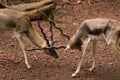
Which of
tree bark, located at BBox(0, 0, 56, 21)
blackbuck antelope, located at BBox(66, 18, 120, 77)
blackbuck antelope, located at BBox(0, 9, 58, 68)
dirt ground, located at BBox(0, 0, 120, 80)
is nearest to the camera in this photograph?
blackbuck antelope, located at BBox(66, 18, 120, 77)

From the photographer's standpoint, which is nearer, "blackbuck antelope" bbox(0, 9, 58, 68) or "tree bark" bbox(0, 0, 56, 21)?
"blackbuck antelope" bbox(0, 9, 58, 68)

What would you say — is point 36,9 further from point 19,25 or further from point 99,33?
point 99,33

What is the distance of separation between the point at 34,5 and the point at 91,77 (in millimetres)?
3090

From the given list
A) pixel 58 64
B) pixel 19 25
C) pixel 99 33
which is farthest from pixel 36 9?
pixel 99 33

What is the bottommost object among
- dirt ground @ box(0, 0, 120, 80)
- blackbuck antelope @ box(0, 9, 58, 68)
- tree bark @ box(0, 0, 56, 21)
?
dirt ground @ box(0, 0, 120, 80)

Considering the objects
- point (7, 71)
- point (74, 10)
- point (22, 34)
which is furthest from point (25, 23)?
point (74, 10)

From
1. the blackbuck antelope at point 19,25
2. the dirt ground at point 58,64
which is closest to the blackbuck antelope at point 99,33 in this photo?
the dirt ground at point 58,64

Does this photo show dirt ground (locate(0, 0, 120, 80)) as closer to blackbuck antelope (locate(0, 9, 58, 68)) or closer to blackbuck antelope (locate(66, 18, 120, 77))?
blackbuck antelope (locate(0, 9, 58, 68))

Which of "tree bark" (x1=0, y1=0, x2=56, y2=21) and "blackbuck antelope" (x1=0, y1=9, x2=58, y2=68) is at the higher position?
"blackbuck antelope" (x1=0, y1=9, x2=58, y2=68)

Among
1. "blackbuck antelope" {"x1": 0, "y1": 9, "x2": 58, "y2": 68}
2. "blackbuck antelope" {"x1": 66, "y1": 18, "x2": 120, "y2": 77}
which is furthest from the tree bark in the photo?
"blackbuck antelope" {"x1": 66, "y1": 18, "x2": 120, "y2": 77}

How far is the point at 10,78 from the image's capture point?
7.72 m

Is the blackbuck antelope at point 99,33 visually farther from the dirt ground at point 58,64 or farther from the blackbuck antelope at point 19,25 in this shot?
the blackbuck antelope at point 19,25

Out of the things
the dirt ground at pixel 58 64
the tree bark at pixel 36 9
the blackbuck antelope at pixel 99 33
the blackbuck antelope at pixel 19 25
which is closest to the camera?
the blackbuck antelope at pixel 99 33

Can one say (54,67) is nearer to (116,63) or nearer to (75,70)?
(75,70)
